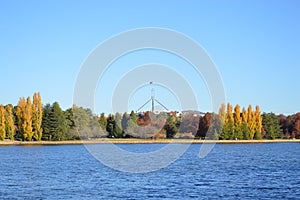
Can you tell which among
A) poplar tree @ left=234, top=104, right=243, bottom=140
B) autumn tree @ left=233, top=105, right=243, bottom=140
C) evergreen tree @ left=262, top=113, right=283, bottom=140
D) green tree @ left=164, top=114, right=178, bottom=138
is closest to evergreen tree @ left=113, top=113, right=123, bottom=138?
green tree @ left=164, top=114, right=178, bottom=138

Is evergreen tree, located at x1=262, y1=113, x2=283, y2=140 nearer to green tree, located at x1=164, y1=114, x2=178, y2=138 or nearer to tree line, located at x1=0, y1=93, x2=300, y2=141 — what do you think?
tree line, located at x1=0, y1=93, x2=300, y2=141

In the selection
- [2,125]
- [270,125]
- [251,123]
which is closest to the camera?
[2,125]

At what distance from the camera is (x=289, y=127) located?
431ft

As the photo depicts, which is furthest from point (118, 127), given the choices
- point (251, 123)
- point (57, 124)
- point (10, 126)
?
point (251, 123)

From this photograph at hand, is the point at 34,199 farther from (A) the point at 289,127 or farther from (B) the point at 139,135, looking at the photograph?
(A) the point at 289,127

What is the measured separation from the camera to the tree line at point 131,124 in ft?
311

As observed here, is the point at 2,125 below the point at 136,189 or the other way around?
the other way around

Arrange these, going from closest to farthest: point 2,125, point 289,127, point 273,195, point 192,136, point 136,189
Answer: point 273,195, point 136,189, point 2,125, point 192,136, point 289,127

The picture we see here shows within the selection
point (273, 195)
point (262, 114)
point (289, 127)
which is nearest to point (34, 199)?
point (273, 195)

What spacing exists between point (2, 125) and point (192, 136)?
4178 cm

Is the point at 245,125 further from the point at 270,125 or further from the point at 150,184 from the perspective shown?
the point at 150,184

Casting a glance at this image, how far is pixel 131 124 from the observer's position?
11500cm

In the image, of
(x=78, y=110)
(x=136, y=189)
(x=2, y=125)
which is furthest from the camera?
(x=78, y=110)

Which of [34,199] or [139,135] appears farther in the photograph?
[139,135]
